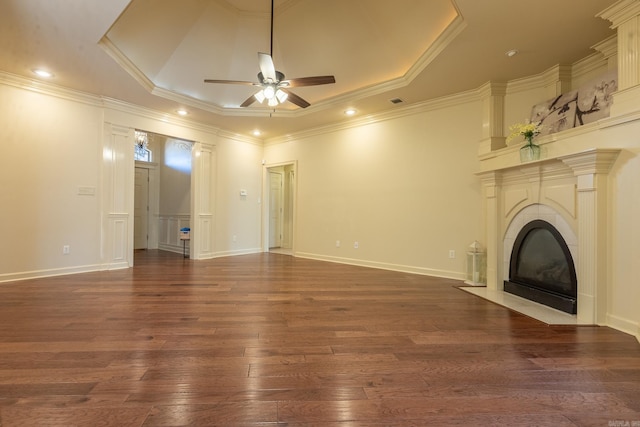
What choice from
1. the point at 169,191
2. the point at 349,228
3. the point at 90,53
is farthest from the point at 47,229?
the point at 349,228

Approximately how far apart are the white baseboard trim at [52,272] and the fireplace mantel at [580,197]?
6.38 metres

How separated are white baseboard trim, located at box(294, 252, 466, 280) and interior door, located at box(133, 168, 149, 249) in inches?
177

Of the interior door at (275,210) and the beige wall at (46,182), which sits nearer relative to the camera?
the beige wall at (46,182)

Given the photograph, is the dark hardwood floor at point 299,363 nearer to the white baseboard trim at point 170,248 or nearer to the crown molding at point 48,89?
the crown molding at point 48,89

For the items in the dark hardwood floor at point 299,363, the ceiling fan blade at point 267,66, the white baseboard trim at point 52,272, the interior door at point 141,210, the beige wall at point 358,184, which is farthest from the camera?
the interior door at point 141,210

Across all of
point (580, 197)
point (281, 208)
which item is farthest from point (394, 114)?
point (281, 208)

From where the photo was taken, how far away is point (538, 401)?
1600mm

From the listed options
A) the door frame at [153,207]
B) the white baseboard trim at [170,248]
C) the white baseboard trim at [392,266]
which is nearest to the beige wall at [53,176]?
the white baseboard trim at [170,248]

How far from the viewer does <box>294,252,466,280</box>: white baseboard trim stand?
4766mm

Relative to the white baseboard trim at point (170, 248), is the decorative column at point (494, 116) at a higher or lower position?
higher

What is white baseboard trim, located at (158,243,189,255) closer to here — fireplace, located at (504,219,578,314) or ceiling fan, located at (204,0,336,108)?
ceiling fan, located at (204,0,336,108)

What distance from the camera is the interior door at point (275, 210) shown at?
28.4 ft

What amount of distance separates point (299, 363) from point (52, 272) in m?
4.75

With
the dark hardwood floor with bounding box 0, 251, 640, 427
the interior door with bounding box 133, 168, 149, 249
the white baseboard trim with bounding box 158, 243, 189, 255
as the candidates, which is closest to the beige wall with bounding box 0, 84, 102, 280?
the dark hardwood floor with bounding box 0, 251, 640, 427
